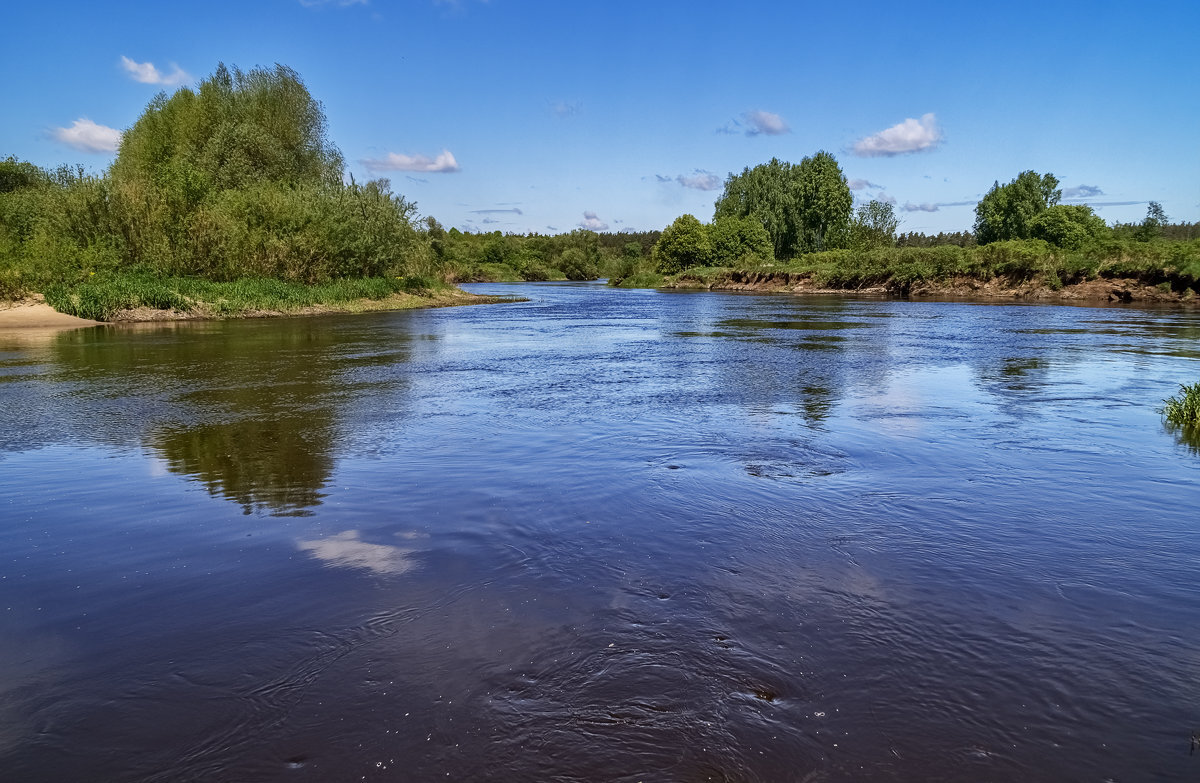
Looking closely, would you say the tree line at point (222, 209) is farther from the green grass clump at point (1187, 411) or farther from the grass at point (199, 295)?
Result: the green grass clump at point (1187, 411)

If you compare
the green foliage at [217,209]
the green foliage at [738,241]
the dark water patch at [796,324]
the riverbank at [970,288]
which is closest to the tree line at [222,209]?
the green foliage at [217,209]

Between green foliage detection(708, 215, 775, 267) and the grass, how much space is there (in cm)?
6319

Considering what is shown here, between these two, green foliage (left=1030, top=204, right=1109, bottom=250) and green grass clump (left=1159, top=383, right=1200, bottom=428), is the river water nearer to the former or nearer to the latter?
green grass clump (left=1159, top=383, right=1200, bottom=428)

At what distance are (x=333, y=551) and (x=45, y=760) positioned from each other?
3133 mm

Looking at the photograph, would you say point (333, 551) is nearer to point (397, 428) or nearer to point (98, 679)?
point (98, 679)

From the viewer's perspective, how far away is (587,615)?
5.88m

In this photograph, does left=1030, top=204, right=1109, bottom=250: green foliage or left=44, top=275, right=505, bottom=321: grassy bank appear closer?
left=44, top=275, right=505, bottom=321: grassy bank

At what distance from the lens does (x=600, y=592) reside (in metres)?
6.31

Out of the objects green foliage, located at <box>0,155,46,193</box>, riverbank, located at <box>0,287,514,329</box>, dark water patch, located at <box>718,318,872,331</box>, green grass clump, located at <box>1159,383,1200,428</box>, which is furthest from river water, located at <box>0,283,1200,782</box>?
green foliage, located at <box>0,155,46,193</box>

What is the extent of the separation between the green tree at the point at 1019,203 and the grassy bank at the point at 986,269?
107 feet

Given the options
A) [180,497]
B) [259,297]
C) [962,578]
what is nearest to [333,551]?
[180,497]

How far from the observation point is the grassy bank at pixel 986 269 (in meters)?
49.7

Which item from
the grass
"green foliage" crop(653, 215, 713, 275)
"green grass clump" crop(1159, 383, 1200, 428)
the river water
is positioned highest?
"green foliage" crop(653, 215, 713, 275)

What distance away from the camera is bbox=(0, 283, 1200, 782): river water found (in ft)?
14.3
